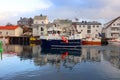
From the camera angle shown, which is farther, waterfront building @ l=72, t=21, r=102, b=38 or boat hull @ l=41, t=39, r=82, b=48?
waterfront building @ l=72, t=21, r=102, b=38

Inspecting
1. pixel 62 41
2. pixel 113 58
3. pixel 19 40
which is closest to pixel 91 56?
pixel 113 58

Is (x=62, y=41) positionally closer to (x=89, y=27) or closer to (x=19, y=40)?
(x=19, y=40)

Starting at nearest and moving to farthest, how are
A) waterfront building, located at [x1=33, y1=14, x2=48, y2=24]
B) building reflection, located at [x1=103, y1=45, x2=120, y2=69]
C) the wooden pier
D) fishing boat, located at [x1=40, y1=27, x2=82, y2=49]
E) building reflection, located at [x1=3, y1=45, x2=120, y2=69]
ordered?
building reflection, located at [x1=103, y1=45, x2=120, y2=69] → building reflection, located at [x1=3, y1=45, x2=120, y2=69] → fishing boat, located at [x1=40, y1=27, x2=82, y2=49] → the wooden pier → waterfront building, located at [x1=33, y1=14, x2=48, y2=24]

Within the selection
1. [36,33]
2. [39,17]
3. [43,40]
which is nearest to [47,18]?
[39,17]

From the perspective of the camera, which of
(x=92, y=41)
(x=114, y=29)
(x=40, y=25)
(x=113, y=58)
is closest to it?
(x=113, y=58)

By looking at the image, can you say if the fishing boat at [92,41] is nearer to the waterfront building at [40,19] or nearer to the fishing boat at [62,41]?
the fishing boat at [62,41]

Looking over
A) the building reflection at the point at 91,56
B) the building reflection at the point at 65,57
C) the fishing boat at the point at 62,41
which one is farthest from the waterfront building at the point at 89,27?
the building reflection at the point at 91,56

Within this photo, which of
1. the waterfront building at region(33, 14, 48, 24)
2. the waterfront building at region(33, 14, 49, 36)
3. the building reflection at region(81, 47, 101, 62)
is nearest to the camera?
the building reflection at region(81, 47, 101, 62)

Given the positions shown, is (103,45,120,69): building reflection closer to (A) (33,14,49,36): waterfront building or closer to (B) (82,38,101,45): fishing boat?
(B) (82,38,101,45): fishing boat

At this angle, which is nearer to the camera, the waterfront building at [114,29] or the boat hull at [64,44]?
the boat hull at [64,44]

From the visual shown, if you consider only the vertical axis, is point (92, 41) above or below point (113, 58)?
above

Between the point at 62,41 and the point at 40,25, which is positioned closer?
the point at 62,41

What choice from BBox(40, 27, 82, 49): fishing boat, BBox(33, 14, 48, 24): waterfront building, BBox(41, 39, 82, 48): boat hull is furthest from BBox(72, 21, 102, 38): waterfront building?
BBox(41, 39, 82, 48): boat hull

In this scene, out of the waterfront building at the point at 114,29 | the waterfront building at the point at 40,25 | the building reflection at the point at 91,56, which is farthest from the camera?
the waterfront building at the point at 40,25
